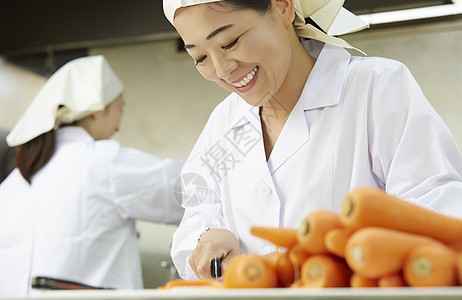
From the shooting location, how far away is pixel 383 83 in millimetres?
960

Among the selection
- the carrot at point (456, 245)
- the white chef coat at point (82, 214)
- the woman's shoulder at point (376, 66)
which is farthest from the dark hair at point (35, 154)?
the carrot at point (456, 245)

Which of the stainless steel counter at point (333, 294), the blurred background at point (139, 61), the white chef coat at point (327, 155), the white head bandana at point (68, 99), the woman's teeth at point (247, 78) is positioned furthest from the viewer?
the blurred background at point (139, 61)

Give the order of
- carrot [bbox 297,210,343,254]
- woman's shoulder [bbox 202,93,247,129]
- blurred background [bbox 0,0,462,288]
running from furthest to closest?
blurred background [bbox 0,0,462,288]
woman's shoulder [bbox 202,93,247,129]
carrot [bbox 297,210,343,254]

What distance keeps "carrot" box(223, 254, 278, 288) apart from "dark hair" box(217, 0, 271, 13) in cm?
58

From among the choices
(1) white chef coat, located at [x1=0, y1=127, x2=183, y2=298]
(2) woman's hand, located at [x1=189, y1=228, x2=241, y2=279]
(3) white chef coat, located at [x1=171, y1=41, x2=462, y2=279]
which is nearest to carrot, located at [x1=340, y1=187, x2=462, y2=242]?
(3) white chef coat, located at [x1=171, y1=41, x2=462, y2=279]

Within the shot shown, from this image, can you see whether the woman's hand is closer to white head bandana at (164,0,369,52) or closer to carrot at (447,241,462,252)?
white head bandana at (164,0,369,52)

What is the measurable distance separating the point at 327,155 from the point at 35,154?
1265mm

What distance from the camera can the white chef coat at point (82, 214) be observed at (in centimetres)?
183

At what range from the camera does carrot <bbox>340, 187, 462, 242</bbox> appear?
0.44m

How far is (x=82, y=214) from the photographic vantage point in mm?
1842

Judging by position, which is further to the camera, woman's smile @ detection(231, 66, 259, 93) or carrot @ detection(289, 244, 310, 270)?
woman's smile @ detection(231, 66, 259, 93)

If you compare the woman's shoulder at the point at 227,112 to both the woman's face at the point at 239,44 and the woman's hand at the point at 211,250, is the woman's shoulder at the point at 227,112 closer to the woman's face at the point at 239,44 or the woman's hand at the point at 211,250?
the woman's face at the point at 239,44

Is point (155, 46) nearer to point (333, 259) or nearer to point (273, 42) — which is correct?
point (273, 42)

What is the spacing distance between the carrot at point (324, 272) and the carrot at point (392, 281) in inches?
1.6
